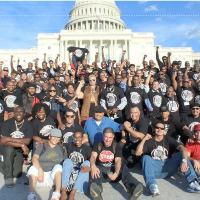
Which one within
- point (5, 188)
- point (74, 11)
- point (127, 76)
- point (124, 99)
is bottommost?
point (5, 188)

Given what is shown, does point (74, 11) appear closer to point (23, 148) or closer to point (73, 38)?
point (73, 38)

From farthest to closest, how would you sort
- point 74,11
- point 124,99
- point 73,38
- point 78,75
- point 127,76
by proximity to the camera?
point 74,11 < point 73,38 < point 78,75 < point 127,76 < point 124,99

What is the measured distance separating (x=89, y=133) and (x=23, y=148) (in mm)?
1387

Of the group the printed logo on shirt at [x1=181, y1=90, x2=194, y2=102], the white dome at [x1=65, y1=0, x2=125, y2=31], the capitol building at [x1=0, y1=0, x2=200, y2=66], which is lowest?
the printed logo on shirt at [x1=181, y1=90, x2=194, y2=102]

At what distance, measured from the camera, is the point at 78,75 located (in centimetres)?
1155

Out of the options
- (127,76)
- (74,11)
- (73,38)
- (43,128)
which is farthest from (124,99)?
(74,11)

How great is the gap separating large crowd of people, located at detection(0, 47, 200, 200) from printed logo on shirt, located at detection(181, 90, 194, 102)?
0.03 meters

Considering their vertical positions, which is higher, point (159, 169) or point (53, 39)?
point (53, 39)

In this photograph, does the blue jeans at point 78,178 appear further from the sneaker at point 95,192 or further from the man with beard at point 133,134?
the man with beard at point 133,134

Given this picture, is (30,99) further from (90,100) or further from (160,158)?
(160,158)

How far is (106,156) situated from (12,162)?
1.86 meters

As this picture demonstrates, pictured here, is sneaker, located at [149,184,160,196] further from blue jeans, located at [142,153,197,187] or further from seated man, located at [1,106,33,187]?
seated man, located at [1,106,33,187]

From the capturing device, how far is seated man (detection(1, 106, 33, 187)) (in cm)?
654

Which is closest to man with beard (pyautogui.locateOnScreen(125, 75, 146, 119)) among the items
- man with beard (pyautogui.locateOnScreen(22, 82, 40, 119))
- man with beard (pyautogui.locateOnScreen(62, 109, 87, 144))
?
man with beard (pyautogui.locateOnScreen(62, 109, 87, 144))
